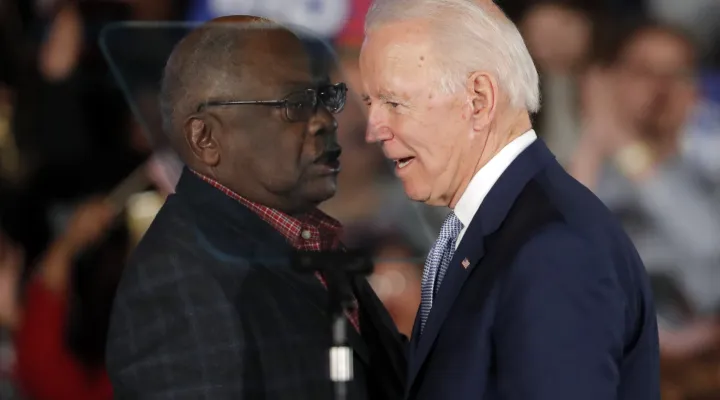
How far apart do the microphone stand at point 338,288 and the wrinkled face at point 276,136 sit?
0.24 m

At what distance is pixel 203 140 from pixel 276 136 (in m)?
0.10

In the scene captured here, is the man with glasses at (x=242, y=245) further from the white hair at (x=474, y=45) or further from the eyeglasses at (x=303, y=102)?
the white hair at (x=474, y=45)

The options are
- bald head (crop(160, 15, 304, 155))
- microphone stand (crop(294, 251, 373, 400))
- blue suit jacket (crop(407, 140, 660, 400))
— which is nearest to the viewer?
blue suit jacket (crop(407, 140, 660, 400))

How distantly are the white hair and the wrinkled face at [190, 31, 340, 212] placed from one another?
0.79ft

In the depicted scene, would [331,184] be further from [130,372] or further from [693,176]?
[693,176]

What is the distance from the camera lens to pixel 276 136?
57.6 inches

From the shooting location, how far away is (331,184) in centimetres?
149

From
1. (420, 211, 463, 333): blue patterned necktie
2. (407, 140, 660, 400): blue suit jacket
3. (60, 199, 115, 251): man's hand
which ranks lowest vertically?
(407, 140, 660, 400): blue suit jacket

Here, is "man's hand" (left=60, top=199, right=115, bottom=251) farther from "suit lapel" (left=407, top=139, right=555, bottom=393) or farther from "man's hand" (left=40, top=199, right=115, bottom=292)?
"suit lapel" (left=407, top=139, right=555, bottom=393)

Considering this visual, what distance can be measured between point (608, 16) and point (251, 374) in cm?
172

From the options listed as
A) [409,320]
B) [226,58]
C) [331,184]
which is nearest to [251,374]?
[331,184]

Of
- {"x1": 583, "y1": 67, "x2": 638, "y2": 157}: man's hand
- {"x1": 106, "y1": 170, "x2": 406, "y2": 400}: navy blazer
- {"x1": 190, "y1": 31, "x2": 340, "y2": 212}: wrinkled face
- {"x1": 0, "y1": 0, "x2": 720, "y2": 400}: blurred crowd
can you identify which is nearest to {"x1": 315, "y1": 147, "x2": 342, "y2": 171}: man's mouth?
{"x1": 190, "y1": 31, "x2": 340, "y2": 212}: wrinkled face

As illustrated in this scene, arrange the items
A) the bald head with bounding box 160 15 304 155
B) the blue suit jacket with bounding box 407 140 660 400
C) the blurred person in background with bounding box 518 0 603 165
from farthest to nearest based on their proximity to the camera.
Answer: the blurred person in background with bounding box 518 0 603 165
the bald head with bounding box 160 15 304 155
the blue suit jacket with bounding box 407 140 660 400

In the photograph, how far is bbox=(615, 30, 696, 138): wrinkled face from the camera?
2.82m
